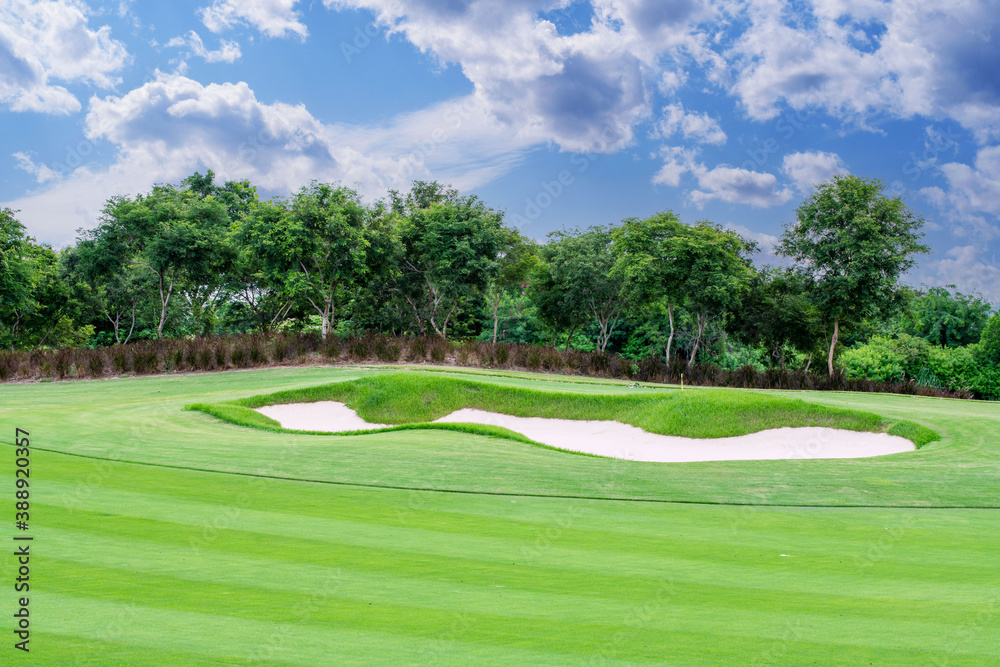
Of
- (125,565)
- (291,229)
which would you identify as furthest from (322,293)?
(125,565)

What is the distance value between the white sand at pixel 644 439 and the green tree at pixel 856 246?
55.1ft

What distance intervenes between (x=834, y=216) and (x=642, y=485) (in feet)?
85.1

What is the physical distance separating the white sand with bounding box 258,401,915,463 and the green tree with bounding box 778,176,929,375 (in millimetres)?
16788

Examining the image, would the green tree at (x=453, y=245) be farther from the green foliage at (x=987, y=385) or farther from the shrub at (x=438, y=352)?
the green foliage at (x=987, y=385)

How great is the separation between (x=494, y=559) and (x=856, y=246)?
29.3m

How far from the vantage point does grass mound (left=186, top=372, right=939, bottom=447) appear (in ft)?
46.2

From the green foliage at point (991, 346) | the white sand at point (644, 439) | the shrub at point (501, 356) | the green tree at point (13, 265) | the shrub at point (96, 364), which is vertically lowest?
the white sand at point (644, 439)

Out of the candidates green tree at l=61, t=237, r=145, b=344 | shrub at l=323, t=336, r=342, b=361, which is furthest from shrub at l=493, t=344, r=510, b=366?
green tree at l=61, t=237, r=145, b=344

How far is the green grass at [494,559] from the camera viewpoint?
3.33 metres

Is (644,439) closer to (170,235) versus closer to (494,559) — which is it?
(494,559)

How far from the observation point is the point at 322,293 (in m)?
30.1

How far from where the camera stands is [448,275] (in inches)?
1307

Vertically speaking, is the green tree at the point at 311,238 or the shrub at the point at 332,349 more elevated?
the green tree at the point at 311,238

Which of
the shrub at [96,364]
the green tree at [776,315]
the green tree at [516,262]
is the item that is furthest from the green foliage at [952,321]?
the shrub at [96,364]
